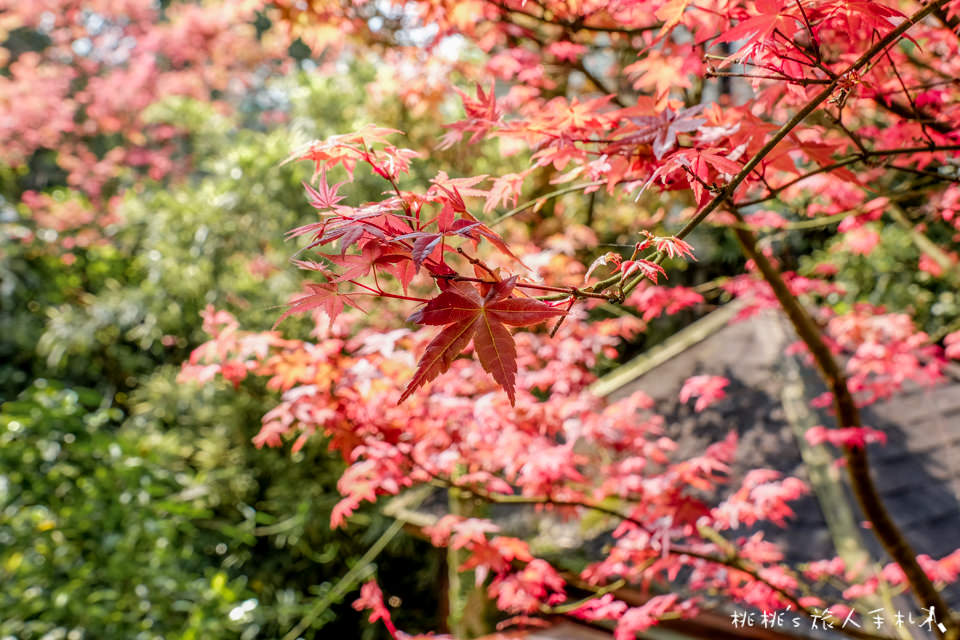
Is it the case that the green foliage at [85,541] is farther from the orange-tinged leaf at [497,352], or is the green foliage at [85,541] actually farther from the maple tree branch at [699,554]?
the orange-tinged leaf at [497,352]

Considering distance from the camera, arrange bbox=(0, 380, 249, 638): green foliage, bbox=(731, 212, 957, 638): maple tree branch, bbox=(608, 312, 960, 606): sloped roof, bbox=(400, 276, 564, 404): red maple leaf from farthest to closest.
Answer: bbox=(0, 380, 249, 638): green foliage
bbox=(608, 312, 960, 606): sloped roof
bbox=(731, 212, 957, 638): maple tree branch
bbox=(400, 276, 564, 404): red maple leaf

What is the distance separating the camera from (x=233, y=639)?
3.86m

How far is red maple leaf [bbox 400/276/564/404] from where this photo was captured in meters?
1.02

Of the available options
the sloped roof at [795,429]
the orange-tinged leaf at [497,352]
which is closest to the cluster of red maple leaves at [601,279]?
the orange-tinged leaf at [497,352]

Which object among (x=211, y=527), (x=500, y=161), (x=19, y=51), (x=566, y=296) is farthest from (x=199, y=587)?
(x=19, y=51)

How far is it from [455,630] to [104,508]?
6.41 ft

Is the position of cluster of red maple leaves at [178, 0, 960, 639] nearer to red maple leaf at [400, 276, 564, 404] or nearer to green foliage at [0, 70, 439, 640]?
red maple leaf at [400, 276, 564, 404]

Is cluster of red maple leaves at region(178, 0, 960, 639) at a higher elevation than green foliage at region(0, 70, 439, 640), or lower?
higher

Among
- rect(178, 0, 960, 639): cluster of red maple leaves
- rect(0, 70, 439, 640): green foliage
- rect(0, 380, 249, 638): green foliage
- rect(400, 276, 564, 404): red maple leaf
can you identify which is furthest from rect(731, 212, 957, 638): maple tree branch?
rect(0, 380, 249, 638): green foliage

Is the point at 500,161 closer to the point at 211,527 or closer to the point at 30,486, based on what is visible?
the point at 211,527

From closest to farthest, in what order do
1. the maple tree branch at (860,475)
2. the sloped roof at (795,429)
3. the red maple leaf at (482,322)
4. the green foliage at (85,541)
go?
the red maple leaf at (482,322) → the maple tree branch at (860,475) → the sloped roof at (795,429) → the green foliage at (85,541)

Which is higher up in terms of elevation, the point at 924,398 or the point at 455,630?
the point at 924,398

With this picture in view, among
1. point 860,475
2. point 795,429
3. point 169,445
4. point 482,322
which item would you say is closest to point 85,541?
point 169,445

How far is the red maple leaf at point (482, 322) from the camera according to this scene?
1018mm
